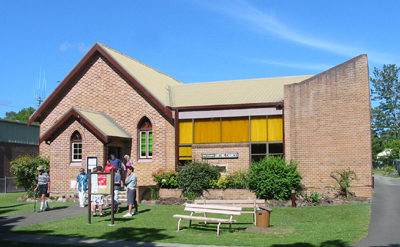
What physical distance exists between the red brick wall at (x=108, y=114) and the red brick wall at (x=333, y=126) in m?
7.22

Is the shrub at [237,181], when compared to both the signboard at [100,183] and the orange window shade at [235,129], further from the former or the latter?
the signboard at [100,183]

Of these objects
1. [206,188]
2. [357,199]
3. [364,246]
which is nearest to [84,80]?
[206,188]

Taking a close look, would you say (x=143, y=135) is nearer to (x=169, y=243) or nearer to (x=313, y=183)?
(x=313, y=183)

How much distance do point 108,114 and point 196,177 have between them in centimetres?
761

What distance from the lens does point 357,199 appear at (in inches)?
766

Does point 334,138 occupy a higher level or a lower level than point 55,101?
lower

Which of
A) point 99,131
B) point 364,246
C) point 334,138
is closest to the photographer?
point 364,246

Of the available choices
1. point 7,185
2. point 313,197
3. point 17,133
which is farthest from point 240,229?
point 17,133

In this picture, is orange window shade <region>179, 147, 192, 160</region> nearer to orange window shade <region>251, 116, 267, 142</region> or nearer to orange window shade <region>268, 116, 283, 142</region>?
orange window shade <region>251, 116, 267, 142</region>

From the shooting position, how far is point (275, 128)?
2359cm

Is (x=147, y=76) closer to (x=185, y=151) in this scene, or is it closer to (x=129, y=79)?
(x=129, y=79)

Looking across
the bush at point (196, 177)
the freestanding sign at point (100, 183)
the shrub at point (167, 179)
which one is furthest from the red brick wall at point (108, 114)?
the freestanding sign at point (100, 183)

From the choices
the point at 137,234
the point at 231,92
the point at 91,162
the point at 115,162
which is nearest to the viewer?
the point at 137,234

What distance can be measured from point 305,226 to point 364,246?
124 inches
